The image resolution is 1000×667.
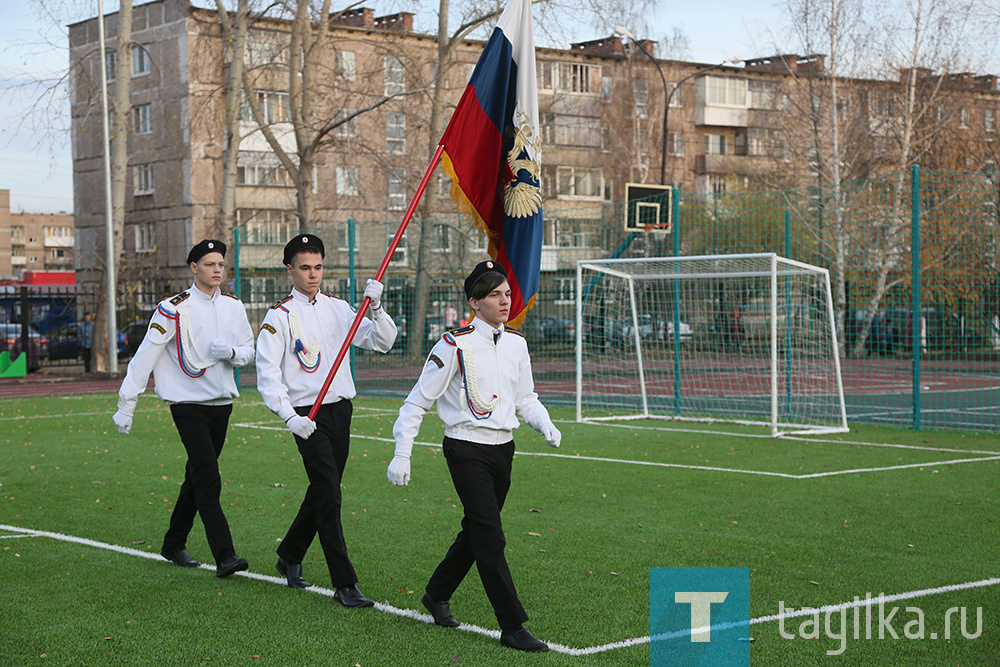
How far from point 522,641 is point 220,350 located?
2987 millimetres

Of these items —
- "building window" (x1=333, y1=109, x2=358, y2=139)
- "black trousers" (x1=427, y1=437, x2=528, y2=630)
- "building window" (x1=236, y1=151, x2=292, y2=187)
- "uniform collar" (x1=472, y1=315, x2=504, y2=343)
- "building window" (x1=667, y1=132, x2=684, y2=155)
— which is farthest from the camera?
"building window" (x1=667, y1=132, x2=684, y2=155)

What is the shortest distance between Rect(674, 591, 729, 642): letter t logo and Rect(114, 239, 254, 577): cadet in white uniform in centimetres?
291

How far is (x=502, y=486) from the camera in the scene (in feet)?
18.9

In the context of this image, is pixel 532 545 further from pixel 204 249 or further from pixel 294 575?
pixel 204 249

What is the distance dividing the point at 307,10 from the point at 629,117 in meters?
26.4

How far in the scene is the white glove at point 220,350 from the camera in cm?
723

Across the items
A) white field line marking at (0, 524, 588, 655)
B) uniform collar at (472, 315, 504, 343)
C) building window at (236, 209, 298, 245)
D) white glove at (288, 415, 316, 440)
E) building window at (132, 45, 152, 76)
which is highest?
building window at (132, 45, 152, 76)

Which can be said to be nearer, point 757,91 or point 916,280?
point 916,280

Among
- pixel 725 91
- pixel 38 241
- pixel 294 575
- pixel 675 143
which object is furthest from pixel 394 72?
pixel 38 241

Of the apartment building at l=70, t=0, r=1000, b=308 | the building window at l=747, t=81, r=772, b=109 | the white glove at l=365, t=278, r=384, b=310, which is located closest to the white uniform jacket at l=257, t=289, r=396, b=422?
the white glove at l=365, t=278, r=384, b=310

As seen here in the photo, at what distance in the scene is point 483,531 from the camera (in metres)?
5.51

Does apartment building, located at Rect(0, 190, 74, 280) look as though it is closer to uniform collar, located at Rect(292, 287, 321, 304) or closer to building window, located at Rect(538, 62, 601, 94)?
building window, located at Rect(538, 62, 601, 94)

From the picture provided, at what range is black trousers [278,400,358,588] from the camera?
20.7 ft

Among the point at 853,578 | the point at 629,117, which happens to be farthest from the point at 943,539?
the point at 629,117
